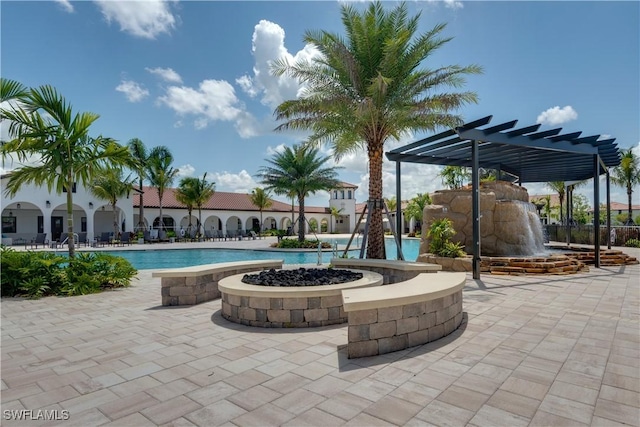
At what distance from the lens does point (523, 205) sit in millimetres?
13445

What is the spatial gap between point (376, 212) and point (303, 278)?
193 inches

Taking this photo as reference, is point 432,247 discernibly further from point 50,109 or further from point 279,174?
point 279,174

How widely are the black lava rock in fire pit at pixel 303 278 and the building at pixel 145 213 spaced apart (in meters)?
16.2

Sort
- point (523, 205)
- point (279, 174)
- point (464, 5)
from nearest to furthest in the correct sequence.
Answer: point (464, 5) < point (523, 205) < point (279, 174)

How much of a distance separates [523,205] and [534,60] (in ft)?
17.3

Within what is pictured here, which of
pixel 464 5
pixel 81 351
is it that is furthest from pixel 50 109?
pixel 464 5

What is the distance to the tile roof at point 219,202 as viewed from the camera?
113 ft

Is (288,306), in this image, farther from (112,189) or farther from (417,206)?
(417,206)

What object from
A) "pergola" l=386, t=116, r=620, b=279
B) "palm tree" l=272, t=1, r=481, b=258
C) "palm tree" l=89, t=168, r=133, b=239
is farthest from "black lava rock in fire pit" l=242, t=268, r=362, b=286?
"palm tree" l=89, t=168, r=133, b=239

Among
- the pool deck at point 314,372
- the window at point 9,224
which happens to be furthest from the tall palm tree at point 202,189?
the pool deck at point 314,372

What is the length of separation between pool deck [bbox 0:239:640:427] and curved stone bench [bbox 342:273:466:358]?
6.3 inches

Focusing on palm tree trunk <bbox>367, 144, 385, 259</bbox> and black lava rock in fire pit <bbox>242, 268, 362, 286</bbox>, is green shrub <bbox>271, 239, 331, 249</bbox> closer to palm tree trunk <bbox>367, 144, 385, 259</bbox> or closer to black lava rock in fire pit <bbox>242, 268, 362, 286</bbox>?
palm tree trunk <bbox>367, 144, 385, 259</bbox>

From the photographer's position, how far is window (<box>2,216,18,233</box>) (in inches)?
1095

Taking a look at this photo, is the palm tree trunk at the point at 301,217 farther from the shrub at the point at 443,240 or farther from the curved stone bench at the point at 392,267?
the curved stone bench at the point at 392,267
